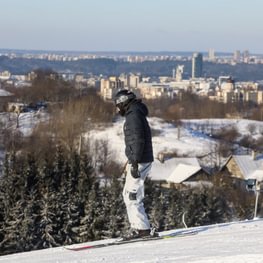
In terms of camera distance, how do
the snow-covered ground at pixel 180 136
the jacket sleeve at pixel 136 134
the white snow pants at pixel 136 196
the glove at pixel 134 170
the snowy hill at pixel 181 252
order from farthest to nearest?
the snow-covered ground at pixel 180 136 < the white snow pants at pixel 136 196 < the glove at pixel 134 170 < the jacket sleeve at pixel 136 134 < the snowy hill at pixel 181 252

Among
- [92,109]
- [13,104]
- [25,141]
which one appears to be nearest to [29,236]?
[25,141]

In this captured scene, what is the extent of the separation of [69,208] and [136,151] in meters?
14.2

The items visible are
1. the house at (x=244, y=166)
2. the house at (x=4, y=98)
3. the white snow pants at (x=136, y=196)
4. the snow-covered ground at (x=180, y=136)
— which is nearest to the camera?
the white snow pants at (x=136, y=196)

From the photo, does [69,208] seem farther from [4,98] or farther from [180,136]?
[4,98]

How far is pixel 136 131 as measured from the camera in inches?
245

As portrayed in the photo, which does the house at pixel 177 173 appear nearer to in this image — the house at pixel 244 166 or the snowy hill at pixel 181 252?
the house at pixel 244 166

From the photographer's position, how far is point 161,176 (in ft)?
131

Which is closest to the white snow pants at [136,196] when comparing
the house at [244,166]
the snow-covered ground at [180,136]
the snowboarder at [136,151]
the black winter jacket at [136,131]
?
the snowboarder at [136,151]

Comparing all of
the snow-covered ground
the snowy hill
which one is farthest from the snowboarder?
the snow-covered ground

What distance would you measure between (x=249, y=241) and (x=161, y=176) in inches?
1331

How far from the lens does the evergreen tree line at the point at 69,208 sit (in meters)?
19.3

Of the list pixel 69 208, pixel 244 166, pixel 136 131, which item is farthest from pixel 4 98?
pixel 136 131

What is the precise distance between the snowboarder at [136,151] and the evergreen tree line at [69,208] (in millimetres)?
11582

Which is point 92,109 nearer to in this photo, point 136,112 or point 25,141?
point 25,141
